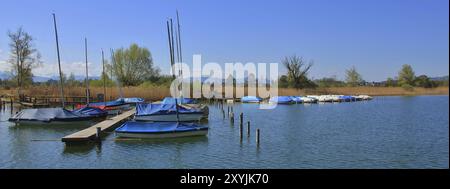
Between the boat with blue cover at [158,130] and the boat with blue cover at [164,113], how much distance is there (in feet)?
20.7

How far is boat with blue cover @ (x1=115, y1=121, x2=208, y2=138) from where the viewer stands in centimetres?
2528

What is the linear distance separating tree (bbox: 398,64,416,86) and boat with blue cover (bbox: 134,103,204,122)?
9422 centimetres

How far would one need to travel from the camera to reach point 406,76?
383ft

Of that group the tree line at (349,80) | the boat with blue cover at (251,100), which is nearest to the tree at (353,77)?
the tree line at (349,80)

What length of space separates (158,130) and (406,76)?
105111 millimetres

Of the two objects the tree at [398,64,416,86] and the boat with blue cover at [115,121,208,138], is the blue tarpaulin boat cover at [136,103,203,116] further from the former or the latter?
the tree at [398,64,416,86]

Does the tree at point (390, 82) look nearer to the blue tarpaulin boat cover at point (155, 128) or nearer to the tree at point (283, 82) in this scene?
the tree at point (283, 82)

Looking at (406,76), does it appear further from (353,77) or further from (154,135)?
(154,135)

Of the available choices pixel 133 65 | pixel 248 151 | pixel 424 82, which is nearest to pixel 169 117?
pixel 248 151

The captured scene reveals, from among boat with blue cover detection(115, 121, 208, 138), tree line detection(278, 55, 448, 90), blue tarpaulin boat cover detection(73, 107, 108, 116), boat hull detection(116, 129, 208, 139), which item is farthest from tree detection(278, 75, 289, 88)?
boat hull detection(116, 129, 208, 139)

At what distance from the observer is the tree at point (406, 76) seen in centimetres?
11538
